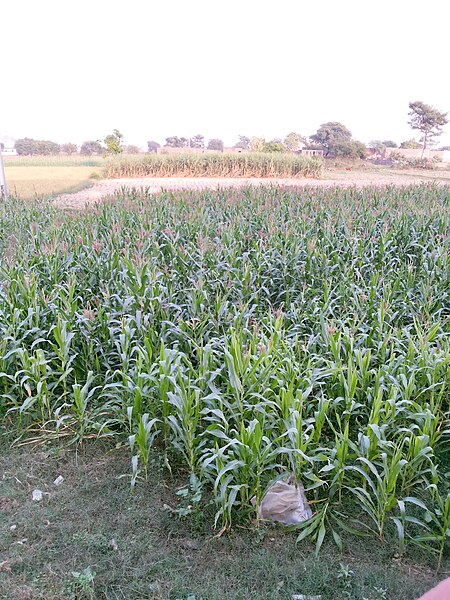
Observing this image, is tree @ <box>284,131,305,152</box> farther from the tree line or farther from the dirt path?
the dirt path

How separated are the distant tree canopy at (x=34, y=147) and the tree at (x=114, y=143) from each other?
640 cm

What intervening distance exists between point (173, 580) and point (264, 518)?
505 mm

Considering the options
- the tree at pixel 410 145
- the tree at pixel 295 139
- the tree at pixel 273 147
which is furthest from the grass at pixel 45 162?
the tree at pixel 410 145

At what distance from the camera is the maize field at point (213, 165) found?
2556cm

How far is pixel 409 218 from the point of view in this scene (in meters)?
6.52

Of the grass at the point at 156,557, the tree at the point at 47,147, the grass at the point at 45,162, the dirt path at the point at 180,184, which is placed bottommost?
the grass at the point at 156,557

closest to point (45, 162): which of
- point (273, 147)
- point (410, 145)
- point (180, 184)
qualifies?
point (273, 147)

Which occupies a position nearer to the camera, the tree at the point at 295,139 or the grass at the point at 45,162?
the grass at the point at 45,162

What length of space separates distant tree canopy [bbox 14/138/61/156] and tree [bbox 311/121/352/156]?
23.0m

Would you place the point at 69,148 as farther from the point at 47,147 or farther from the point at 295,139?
the point at 295,139

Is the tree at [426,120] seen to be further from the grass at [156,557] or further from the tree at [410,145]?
the grass at [156,557]

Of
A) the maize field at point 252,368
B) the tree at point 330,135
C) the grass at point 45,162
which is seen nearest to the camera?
the maize field at point 252,368

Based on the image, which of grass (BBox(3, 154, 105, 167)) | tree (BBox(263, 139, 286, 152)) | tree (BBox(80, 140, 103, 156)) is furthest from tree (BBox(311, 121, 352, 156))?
grass (BBox(3, 154, 105, 167))

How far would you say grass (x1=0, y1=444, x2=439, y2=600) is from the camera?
6.81 ft
